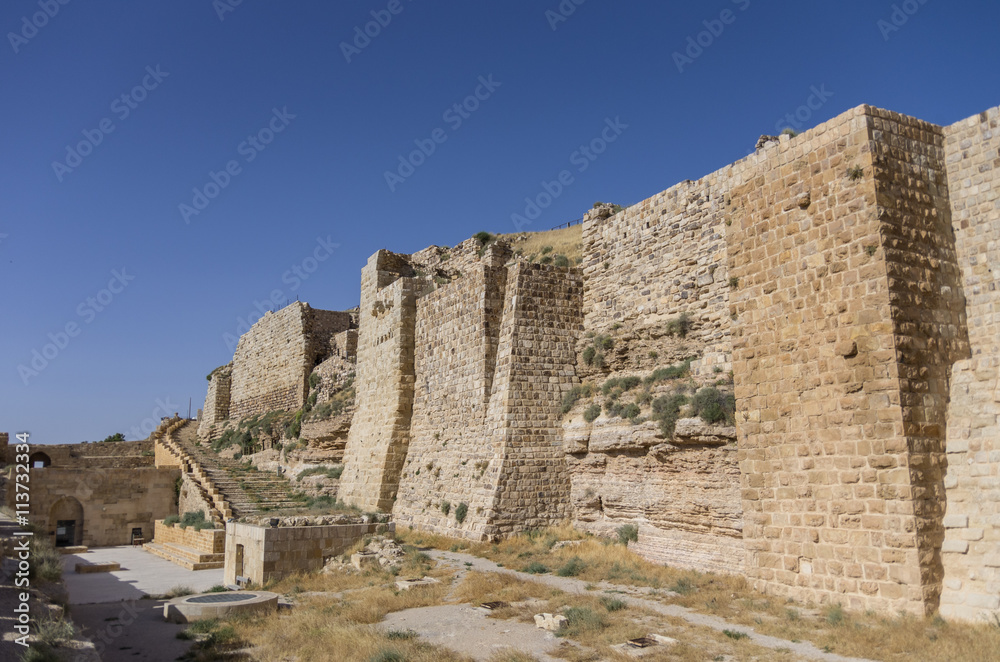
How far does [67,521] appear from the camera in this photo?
22.3 metres

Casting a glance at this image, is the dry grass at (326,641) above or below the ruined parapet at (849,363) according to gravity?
below

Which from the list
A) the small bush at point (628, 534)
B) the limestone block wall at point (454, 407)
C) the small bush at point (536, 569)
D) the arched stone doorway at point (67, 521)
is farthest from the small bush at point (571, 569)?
the arched stone doorway at point (67, 521)

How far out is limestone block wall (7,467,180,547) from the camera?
861 inches

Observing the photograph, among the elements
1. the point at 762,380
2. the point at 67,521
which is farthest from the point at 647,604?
the point at 67,521

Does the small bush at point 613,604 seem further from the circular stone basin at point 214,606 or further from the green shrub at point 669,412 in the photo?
the circular stone basin at point 214,606

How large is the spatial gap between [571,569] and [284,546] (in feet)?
15.6

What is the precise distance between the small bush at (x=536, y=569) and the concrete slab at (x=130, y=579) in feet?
19.4

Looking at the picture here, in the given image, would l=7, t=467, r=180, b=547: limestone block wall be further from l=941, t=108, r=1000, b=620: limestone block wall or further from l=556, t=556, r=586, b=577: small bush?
l=941, t=108, r=1000, b=620: limestone block wall

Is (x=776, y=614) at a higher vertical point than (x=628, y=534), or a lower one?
lower

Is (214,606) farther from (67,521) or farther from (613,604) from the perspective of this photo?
(67,521)

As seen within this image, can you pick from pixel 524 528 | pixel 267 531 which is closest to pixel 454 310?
pixel 524 528

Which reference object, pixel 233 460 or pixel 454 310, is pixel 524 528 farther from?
pixel 233 460

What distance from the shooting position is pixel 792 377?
28.0ft

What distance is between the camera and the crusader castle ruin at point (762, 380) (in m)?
7.41
